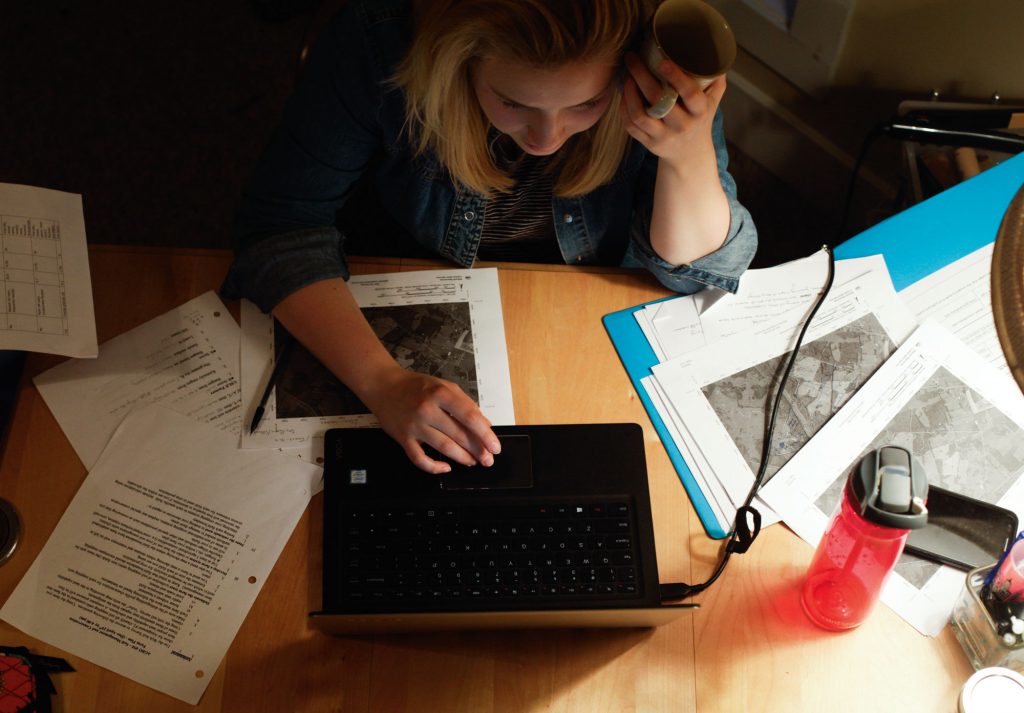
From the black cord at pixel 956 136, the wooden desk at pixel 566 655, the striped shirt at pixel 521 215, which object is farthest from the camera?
the black cord at pixel 956 136

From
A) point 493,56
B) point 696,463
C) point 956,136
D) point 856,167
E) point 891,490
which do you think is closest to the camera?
point 891,490

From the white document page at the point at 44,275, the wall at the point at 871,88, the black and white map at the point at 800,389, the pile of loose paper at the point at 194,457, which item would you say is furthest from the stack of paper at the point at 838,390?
the white document page at the point at 44,275

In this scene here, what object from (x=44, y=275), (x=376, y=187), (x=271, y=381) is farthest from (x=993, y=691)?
(x=44, y=275)

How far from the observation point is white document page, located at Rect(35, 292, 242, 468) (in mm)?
939

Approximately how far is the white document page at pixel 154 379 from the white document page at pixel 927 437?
2.04 ft

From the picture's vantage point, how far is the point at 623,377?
0.99m

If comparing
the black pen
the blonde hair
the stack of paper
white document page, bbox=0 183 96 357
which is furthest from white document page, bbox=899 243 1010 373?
white document page, bbox=0 183 96 357

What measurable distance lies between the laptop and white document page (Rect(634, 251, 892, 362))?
0.16 m

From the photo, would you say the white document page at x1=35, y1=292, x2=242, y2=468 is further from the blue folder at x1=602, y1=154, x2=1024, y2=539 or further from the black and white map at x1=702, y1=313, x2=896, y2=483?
the black and white map at x1=702, y1=313, x2=896, y2=483

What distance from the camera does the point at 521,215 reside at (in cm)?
113

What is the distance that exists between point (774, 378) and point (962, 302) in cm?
27

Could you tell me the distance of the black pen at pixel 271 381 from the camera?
3.10 feet

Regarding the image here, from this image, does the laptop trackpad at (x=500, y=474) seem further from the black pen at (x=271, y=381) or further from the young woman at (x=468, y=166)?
the black pen at (x=271, y=381)

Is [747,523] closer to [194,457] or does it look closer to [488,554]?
[488,554]
